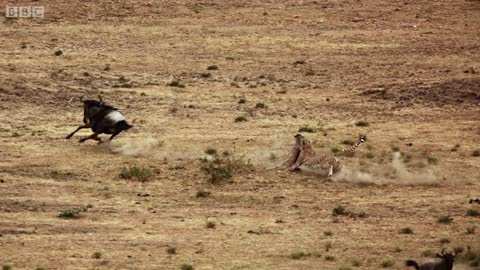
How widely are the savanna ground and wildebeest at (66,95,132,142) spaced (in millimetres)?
448

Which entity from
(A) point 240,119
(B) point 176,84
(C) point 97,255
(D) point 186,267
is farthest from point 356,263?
(B) point 176,84

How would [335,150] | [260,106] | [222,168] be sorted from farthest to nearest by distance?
[260,106], [335,150], [222,168]

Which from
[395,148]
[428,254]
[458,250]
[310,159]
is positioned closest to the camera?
[428,254]

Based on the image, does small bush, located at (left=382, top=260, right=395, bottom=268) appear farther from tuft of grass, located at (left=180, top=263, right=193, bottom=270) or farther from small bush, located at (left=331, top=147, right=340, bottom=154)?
small bush, located at (left=331, top=147, right=340, bottom=154)

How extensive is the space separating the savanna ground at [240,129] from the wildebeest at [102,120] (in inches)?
17.6

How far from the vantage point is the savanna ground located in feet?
81.5

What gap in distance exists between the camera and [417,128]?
34438 millimetres

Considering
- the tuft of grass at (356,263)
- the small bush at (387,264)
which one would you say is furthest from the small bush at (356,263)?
the small bush at (387,264)

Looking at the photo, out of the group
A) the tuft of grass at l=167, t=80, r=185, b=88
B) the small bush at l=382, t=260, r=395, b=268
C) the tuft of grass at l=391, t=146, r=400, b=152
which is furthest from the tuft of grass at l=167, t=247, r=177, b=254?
the tuft of grass at l=167, t=80, r=185, b=88

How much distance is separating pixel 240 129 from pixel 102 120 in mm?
3487

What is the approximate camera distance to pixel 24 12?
Result: 4519 centimetres

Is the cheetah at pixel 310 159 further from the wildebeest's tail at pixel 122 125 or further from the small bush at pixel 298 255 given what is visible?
the small bush at pixel 298 255

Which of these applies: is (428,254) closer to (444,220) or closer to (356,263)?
(356,263)

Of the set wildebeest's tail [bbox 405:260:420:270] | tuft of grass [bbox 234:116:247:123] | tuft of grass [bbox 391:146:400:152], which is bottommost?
tuft of grass [bbox 234:116:247:123]
